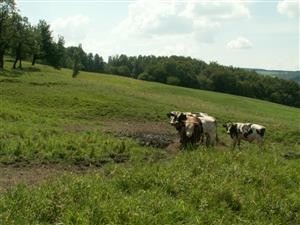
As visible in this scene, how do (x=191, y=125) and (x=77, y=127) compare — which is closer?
(x=191, y=125)

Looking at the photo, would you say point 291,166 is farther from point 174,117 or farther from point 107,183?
point 174,117

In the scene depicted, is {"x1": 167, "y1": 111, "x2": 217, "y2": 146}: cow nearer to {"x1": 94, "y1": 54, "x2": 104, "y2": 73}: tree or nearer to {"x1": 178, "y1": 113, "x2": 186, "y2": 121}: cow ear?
{"x1": 178, "y1": 113, "x2": 186, "y2": 121}: cow ear

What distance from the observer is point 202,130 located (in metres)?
20.5

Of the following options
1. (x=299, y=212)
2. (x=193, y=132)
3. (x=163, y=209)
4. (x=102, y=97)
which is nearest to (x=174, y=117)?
(x=193, y=132)

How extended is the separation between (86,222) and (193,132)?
12548mm

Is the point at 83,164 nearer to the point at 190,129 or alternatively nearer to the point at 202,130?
the point at 190,129

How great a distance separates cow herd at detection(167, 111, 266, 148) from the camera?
20141 millimetres

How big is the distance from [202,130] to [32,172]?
8.88 m

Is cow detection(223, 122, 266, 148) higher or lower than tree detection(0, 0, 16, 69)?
lower

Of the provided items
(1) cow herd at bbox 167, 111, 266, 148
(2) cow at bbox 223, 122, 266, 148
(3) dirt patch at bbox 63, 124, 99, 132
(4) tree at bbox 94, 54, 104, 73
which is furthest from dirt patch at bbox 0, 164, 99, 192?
(4) tree at bbox 94, 54, 104, 73

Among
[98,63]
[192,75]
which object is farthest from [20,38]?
[98,63]

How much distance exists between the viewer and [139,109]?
35281mm

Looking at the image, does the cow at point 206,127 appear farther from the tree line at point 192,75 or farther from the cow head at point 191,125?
the tree line at point 192,75

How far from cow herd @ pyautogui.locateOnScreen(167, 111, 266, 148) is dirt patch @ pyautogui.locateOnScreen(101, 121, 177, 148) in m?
1.12
